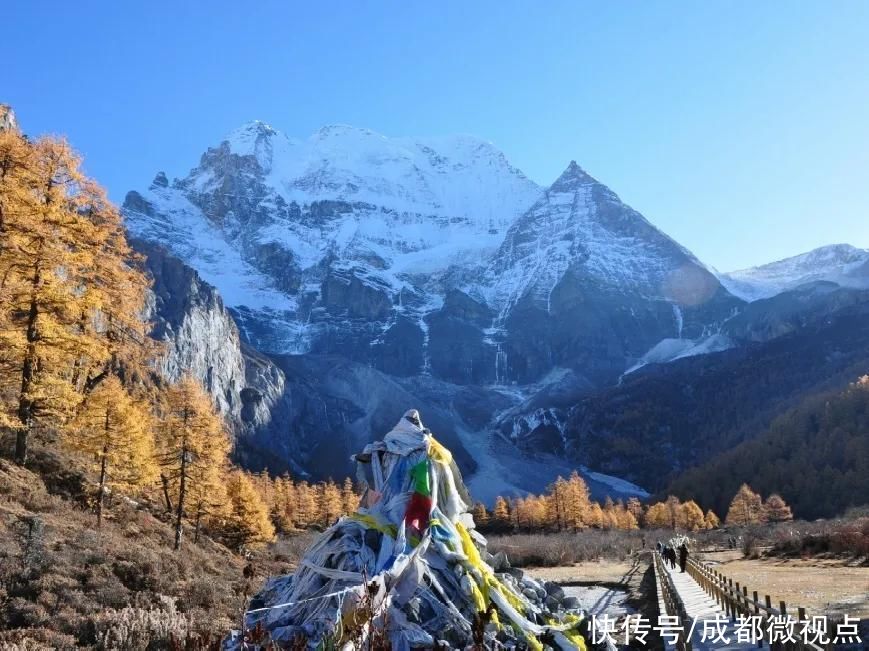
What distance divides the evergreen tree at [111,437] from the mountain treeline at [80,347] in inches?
1.7

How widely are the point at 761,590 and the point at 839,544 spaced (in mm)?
16287

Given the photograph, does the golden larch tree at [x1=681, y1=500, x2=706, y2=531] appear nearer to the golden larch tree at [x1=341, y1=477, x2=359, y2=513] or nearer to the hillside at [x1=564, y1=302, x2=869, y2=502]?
the golden larch tree at [x1=341, y1=477, x2=359, y2=513]

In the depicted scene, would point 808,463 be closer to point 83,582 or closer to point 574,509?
point 574,509

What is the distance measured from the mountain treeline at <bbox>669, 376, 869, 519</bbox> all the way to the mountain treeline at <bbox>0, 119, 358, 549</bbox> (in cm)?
8430

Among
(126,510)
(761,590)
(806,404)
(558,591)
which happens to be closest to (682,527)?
(806,404)

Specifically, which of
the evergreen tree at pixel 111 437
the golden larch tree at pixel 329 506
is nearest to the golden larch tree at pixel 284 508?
the golden larch tree at pixel 329 506

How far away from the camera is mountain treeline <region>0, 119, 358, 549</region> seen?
18.6 metres

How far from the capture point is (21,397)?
1817 centimetres

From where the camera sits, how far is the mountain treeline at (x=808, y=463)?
92.5 m

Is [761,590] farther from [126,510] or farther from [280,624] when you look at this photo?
[126,510]

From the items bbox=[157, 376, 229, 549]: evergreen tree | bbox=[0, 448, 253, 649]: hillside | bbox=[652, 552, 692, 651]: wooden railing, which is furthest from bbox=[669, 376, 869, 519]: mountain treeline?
bbox=[0, 448, 253, 649]: hillside

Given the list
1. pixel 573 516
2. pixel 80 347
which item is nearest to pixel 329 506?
pixel 573 516

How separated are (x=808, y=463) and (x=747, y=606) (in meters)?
105

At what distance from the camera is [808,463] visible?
103m
